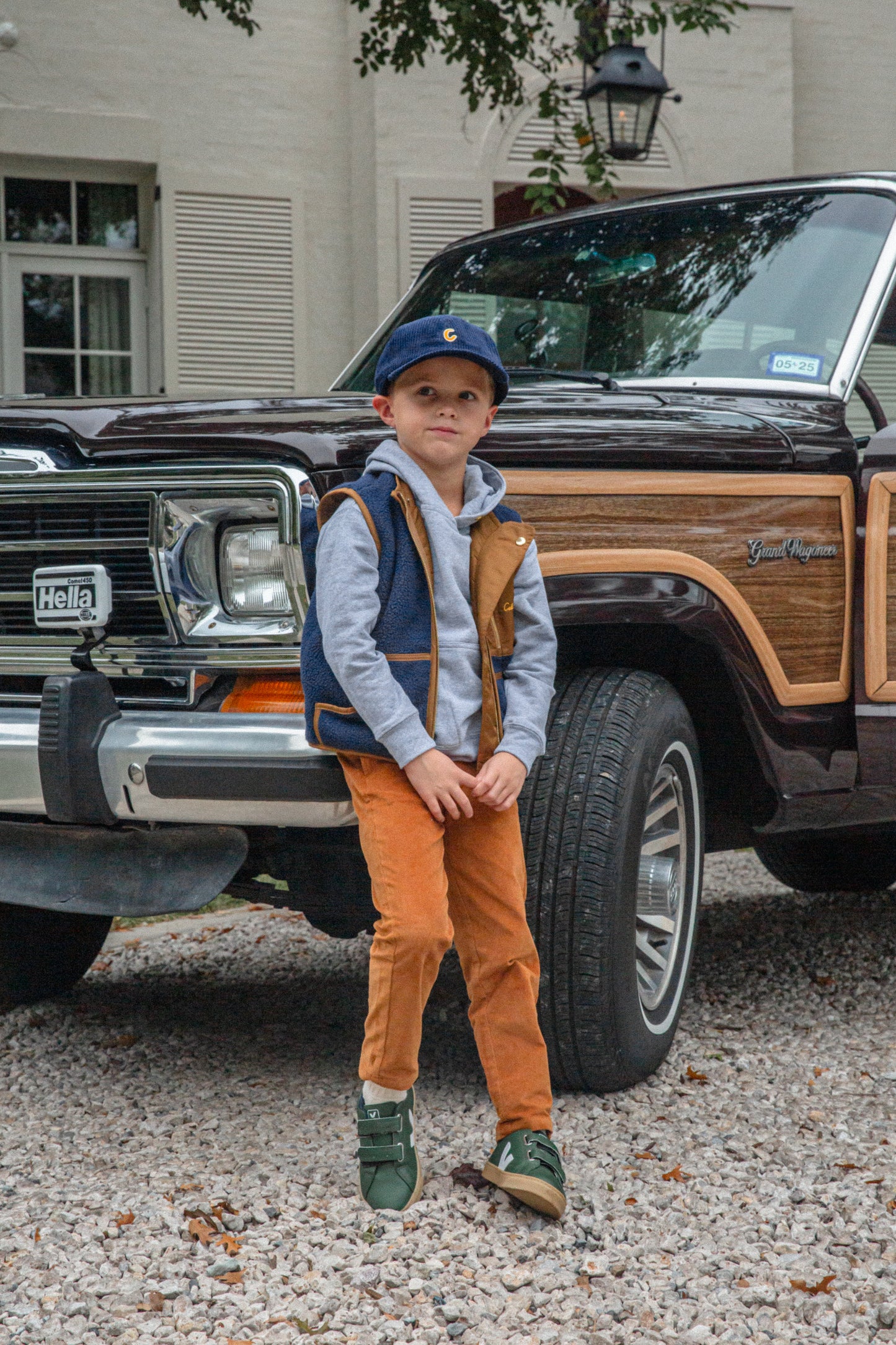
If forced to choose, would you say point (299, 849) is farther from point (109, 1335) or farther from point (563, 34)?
point (563, 34)

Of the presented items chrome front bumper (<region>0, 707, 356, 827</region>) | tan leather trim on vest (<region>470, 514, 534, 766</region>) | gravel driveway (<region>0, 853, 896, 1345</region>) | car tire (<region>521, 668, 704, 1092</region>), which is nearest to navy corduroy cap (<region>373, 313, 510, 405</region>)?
tan leather trim on vest (<region>470, 514, 534, 766</region>)

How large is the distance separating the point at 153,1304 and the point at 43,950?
70.1 inches

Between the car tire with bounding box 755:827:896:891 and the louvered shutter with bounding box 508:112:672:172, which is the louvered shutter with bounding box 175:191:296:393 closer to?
the louvered shutter with bounding box 508:112:672:172

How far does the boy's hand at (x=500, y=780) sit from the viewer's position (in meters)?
2.41

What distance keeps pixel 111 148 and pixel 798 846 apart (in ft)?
21.4

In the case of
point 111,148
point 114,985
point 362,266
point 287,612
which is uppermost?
point 111,148

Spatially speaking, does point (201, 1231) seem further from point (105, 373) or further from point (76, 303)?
point (76, 303)

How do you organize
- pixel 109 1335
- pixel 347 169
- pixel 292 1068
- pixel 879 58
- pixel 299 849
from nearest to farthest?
pixel 109 1335, pixel 299 849, pixel 292 1068, pixel 347 169, pixel 879 58

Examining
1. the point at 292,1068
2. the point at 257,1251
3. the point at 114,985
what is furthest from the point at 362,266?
the point at 257,1251

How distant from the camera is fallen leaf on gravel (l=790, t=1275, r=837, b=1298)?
225 cm

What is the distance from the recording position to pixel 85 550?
9.16 ft

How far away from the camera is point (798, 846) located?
5227 millimetres

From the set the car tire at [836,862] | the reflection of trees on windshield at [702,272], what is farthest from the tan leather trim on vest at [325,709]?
the car tire at [836,862]

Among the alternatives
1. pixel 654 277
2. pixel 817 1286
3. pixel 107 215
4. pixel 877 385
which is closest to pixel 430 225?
pixel 107 215
